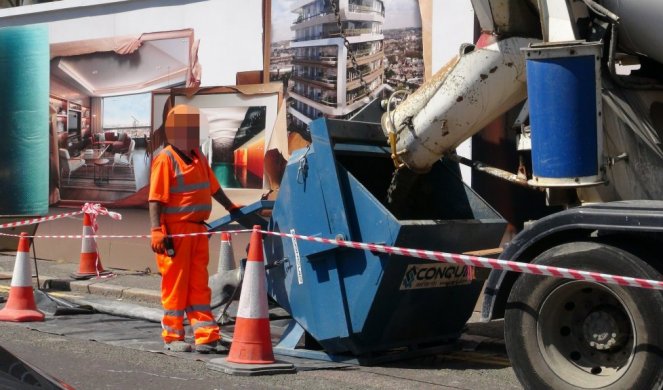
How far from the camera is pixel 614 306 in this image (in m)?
5.11

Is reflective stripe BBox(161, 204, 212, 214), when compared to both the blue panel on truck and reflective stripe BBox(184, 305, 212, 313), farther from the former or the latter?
reflective stripe BBox(184, 305, 212, 313)

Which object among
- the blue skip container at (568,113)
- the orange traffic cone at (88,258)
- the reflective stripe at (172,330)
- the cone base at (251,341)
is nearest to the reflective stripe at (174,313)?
the reflective stripe at (172,330)

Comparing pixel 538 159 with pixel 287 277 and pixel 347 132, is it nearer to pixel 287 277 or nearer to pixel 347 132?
pixel 347 132

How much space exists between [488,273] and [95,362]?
274 centimetres

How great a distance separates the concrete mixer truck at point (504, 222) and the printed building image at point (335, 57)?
3.06 metres

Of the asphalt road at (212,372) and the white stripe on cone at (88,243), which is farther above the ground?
the white stripe on cone at (88,243)

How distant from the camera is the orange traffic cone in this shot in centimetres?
1157

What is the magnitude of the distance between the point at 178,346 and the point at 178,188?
115 cm

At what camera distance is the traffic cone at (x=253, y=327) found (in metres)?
6.36

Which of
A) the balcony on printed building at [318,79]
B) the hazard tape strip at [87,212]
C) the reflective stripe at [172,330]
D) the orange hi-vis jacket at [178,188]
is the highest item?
the balcony on printed building at [318,79]

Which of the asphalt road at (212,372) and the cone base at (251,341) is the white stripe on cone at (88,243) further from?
the cone base at (251,341)

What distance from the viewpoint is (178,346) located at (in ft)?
22.9

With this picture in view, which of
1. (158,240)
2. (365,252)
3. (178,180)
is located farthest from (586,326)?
(178,180)

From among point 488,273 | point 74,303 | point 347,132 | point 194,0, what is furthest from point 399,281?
point 194,0
